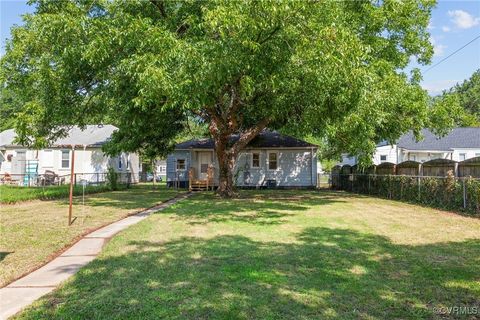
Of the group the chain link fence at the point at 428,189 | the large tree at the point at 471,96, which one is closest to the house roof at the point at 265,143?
the chain link fence at the point at 428,189

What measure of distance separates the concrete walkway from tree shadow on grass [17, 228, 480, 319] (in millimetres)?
224

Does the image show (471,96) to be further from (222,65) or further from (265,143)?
(222,65)

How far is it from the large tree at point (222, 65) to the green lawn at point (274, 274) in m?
4.01

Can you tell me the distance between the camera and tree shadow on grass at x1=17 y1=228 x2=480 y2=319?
12.7 ft

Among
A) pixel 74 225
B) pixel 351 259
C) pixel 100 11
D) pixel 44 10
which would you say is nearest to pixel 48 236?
pixel 74 225

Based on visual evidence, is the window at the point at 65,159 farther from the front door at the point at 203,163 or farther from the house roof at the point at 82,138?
the front door at the point at 203,163

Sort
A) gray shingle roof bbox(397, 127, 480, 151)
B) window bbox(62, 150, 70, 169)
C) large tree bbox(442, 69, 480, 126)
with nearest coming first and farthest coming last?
window bbox(62, 150, 70, 169) → gray shingle roof bbox(397, 127, 480, 151) → large tree bbox(442, 69, 480, 126)

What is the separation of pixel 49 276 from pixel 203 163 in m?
21.1

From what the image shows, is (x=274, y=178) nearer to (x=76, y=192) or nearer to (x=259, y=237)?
(x=76, y=192)

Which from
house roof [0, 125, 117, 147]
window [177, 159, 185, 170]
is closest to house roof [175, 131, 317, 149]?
window [177, 159, 185, 170]

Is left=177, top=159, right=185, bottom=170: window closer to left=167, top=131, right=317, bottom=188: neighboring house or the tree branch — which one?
left=167, top=131, right=317, bottom=188: neighboring house

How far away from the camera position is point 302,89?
39.2 ft

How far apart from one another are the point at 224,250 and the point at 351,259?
79.9 inches

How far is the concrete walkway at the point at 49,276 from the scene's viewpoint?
4.17 metres
